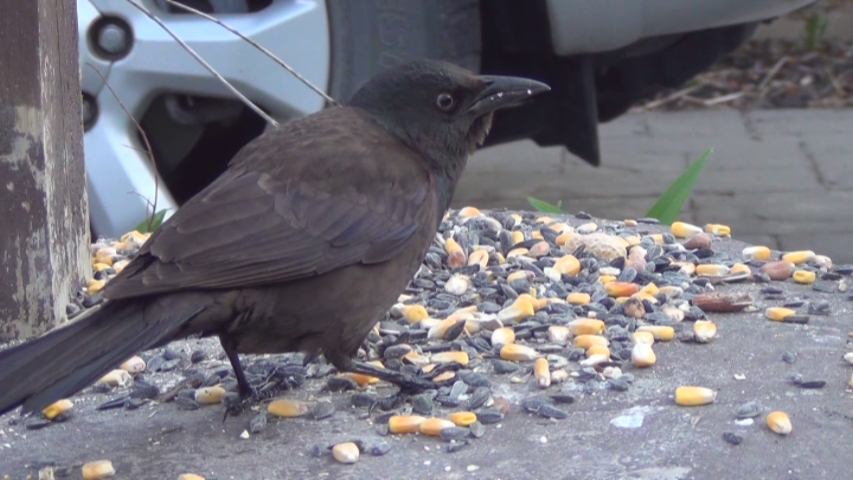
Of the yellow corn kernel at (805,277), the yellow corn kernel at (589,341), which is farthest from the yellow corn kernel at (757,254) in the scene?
the yellow corn kernel at (589,341)

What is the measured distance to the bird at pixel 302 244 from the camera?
2.64 m

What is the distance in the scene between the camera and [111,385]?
10.5 feet

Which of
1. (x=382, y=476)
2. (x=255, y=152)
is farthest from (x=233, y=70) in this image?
(x=382, y=476)

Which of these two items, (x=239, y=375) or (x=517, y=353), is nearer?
(x=239, y=375)

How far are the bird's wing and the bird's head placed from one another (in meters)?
0.19

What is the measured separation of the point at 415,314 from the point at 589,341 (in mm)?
534

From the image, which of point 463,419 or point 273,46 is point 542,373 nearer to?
point 463,419

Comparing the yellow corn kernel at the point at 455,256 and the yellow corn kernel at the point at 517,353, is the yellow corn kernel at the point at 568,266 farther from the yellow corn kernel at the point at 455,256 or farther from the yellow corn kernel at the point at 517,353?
the yellow corn kernel at the point at 517,353

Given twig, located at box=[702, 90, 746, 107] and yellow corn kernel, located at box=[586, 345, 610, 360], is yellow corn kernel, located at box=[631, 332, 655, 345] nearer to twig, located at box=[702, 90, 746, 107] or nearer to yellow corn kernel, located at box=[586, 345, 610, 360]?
yellow corn kernel, located at box=[586, 345, 610, 360]

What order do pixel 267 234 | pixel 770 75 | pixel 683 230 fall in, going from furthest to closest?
pixel 770 75 → pixel 683 230 → pixel 267 234

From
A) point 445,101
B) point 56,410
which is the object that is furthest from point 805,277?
point 56,410

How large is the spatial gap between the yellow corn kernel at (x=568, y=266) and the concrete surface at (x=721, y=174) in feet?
7.95

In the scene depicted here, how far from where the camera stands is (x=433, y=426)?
9.18 ft

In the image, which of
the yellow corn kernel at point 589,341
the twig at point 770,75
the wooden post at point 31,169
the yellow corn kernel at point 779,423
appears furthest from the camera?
the twig at point 770,75
